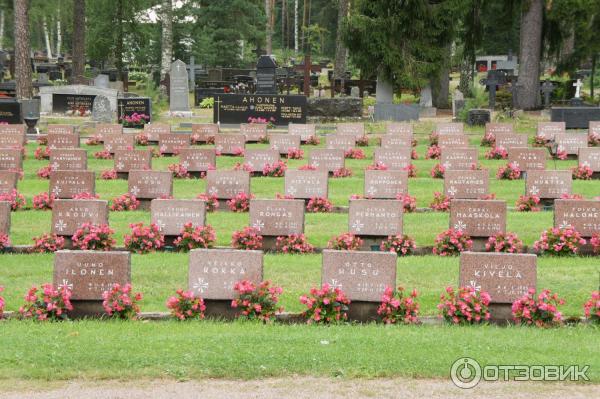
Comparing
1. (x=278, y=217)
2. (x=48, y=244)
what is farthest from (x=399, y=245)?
(x=48, y=244)

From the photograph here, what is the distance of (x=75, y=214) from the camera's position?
44.6 feet

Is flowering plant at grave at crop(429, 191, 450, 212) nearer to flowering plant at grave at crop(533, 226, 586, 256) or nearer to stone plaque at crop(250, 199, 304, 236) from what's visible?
flowering plant at grave at crop(533, 226, 586, 256)

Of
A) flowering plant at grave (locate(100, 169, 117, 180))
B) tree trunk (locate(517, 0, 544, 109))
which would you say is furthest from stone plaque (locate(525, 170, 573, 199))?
tree trunk (locate(517, 0, 544, 109))

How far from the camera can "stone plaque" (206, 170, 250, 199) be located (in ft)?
54.0

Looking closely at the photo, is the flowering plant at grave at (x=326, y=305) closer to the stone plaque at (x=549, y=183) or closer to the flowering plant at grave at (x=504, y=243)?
the flowering plant at grave at (x=504, y=243)

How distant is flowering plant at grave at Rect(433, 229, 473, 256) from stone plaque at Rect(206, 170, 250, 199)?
4361 millimetres

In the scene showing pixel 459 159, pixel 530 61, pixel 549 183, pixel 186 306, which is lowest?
pixel 186 306

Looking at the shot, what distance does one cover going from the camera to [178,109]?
34781 mm

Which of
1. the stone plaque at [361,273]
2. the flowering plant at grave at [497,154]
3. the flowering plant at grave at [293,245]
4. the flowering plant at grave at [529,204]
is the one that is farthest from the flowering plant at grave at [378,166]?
the stone plaque at [361,273]

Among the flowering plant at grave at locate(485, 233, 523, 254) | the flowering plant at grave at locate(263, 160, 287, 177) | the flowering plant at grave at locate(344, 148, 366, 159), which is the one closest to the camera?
the flowering plant at grave at locate(485, 233, 523, 254)

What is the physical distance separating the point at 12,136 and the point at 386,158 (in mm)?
9422

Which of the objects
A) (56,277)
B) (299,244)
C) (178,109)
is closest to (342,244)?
(299,244)

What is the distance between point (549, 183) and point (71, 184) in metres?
8.05

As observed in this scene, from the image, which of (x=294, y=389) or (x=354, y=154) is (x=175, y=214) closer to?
(x=294, y=389)
